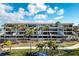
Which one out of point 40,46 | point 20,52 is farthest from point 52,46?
point 20,52

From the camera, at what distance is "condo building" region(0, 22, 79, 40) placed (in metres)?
2.43

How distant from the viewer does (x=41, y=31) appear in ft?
8.00

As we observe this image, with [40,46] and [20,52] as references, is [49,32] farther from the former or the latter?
[20,52]

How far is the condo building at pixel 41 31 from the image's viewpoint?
7.96ft

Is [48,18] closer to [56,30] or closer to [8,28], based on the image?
[56,30]

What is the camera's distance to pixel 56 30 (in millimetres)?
2434

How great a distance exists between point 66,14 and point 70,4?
115 mm

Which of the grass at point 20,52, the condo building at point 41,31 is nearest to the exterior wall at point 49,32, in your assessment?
the condo building at point 41,31

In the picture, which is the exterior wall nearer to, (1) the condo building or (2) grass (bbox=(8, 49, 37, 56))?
(1) the condo building

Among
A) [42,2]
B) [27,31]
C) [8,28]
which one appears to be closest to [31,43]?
[27,31]

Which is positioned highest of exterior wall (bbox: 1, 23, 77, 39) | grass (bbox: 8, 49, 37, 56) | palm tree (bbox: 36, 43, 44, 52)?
exterior wall (bbox: 1, 23, 77, 39)

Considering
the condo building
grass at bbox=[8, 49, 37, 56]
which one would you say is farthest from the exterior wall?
grass at bbox=[8, 49, 37, 56]

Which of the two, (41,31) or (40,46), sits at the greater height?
(41,31)

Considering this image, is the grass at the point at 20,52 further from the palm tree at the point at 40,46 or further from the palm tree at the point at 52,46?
the palm tree at the point at 52,46
